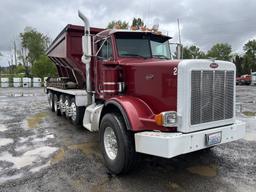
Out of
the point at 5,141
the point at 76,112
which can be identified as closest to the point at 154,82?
the point at 76,112

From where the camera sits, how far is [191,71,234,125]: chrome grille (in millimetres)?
3848

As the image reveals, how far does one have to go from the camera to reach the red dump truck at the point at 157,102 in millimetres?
3773

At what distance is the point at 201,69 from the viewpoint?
12.7 ft

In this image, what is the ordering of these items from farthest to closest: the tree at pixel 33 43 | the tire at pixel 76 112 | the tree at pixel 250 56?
1. the tree at pixel 250 56
2. the tree at pixel 33 43
3. the tire at pixel 76 112

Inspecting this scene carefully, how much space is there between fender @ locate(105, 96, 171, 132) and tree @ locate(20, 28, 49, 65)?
48.6 metres

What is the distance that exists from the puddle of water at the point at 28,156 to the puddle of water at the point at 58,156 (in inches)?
6.2

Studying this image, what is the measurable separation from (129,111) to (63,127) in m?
4.70

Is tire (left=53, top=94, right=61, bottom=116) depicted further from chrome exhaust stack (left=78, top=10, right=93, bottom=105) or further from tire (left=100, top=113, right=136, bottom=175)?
tire (left=100, top=113, right=136, bottom=175)

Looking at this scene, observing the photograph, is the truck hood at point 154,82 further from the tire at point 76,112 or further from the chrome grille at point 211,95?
the tire at point 76,112

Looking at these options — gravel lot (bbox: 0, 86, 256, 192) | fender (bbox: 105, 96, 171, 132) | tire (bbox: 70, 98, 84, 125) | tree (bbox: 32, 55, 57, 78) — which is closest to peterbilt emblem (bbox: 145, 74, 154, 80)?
fender (bbox: 105, 96, 171, 132)

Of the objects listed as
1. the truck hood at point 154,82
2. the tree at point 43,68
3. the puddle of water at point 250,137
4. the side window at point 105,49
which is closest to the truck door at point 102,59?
the side window at point 105,49

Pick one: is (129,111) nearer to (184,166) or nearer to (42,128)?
(184,166)

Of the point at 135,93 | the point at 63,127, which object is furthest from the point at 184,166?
the point at 63,127

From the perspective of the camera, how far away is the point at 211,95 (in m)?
4.02
